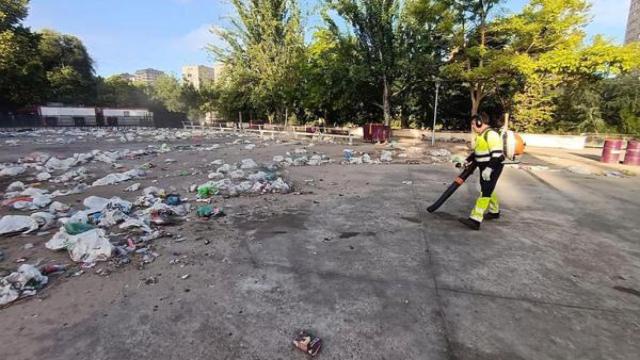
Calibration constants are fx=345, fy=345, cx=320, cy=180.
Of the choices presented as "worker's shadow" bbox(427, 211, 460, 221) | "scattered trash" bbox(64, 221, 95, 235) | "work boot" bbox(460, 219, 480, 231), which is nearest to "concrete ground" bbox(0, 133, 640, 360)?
"worker's shadow" bbox(427, 211, 460, 221)

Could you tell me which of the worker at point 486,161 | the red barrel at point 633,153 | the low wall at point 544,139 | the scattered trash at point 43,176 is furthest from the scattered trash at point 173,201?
the low wall at point 544,139

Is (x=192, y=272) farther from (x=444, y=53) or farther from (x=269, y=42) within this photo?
(x=269, y=42)

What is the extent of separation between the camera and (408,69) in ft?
60.6

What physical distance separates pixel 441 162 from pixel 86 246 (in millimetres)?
10536

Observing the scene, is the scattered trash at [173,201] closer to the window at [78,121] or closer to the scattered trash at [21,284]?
→ the scattered trash at [21,284]

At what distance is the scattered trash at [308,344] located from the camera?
2.25m

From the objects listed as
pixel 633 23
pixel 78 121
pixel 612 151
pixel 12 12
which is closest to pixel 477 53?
pixel 612 151

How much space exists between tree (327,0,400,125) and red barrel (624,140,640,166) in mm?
10733

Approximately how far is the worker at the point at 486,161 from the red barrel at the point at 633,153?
978cm

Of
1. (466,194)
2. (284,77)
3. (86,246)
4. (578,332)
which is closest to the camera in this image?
(578,332)

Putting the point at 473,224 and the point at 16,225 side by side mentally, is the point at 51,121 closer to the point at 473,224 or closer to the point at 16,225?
the point at 16,225

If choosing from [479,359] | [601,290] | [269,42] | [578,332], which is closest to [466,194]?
[601,290]

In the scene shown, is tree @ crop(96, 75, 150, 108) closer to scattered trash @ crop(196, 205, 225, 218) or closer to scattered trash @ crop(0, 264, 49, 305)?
scattered trash @ crop(196, 205, 225, 218)

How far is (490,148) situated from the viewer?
471 centimetres
